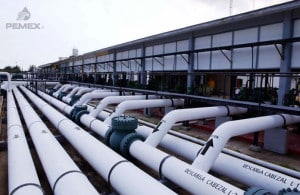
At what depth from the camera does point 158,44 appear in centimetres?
1686

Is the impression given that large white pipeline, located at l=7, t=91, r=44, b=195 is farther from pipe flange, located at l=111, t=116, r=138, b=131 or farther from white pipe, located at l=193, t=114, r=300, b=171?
white pipe, located at l=193, t=114, r=300, b=171

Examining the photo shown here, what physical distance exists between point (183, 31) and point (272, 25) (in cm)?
468

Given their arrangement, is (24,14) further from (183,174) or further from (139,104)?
(183,174)

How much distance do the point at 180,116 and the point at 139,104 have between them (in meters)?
2.72

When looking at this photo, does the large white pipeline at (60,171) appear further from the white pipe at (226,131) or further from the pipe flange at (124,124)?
the white pipe at (226,131)

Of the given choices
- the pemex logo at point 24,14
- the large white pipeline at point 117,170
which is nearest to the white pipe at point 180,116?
the large white pipeline at point 117,170

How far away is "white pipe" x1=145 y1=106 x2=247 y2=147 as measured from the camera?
4.95 m

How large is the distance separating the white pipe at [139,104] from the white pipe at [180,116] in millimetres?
2156

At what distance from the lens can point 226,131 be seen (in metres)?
4.26

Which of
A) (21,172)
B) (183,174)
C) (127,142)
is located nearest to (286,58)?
(127,142)

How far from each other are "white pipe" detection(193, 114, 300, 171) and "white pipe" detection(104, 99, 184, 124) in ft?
11.5

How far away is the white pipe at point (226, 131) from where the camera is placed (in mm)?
3753

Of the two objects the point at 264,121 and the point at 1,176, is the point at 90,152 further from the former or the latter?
the point at 264,121

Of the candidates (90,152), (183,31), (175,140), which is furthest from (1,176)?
(183,31)
